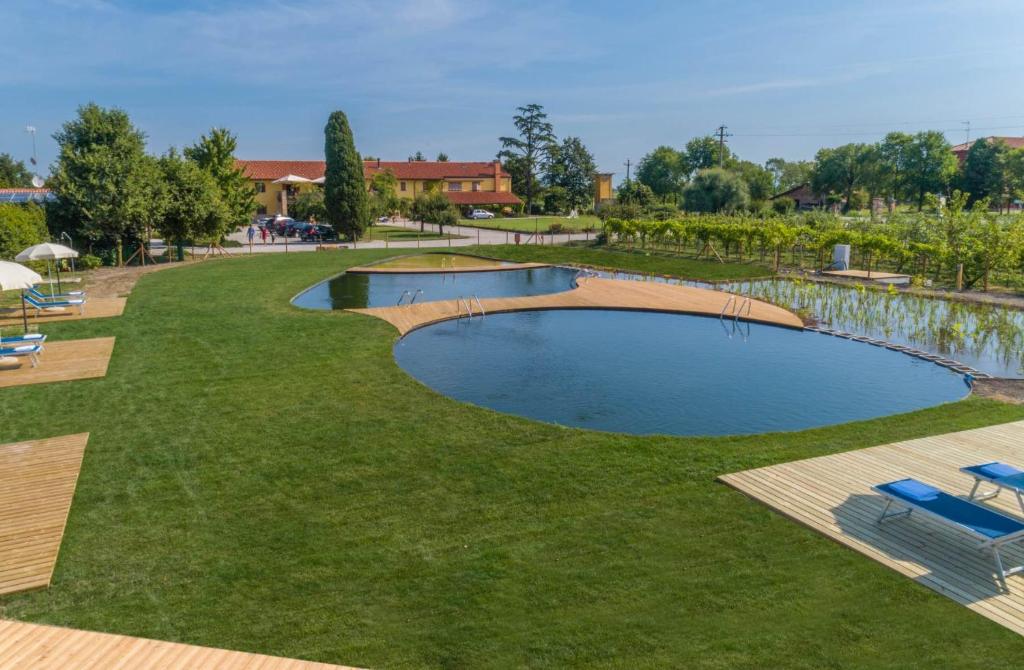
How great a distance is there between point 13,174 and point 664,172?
74188 mm

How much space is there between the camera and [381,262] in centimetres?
3022

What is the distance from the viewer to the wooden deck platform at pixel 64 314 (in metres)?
16.4

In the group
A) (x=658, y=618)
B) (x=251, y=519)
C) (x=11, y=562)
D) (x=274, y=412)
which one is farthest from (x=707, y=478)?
(x=11, y=562)

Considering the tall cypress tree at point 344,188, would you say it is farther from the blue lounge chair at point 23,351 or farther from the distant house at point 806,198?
the distant house at point 806,198

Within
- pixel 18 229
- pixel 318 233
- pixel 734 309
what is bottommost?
pixel 734 309

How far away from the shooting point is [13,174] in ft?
249

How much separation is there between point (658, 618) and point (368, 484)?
382 centimetres

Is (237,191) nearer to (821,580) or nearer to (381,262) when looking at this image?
(381,262)

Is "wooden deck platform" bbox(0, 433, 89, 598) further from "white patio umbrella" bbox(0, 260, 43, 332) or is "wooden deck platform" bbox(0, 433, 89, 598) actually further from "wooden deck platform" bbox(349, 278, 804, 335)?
"wooden deck platform" bbox(349, 278, 804, 335)

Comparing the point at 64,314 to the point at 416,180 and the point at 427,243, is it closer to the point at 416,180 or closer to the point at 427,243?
the point at 427,243

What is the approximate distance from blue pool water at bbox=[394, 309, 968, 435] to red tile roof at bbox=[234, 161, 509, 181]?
4795cm

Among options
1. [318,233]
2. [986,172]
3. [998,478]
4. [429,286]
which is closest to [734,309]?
[429,286]

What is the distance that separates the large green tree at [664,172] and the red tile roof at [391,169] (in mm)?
20276

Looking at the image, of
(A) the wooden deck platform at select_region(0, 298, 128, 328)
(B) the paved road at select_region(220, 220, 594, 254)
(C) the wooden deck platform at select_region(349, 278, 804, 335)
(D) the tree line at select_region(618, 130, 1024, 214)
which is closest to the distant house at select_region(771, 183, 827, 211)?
(D) the tree line at select_region(618, 130, 1024, 214)
